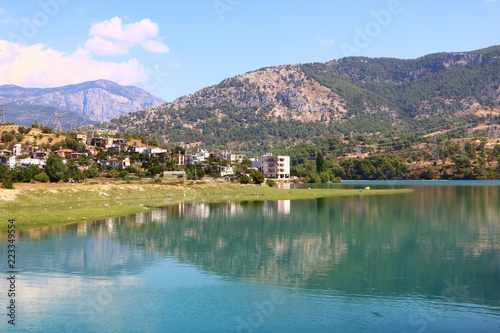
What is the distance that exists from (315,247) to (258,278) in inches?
422

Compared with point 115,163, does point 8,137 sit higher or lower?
higher

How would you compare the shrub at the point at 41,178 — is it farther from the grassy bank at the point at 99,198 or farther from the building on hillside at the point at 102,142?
the building on hillside at the point at 102,142

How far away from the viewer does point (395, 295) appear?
24.2 metres

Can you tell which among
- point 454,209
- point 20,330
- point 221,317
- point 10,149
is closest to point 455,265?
point 221,317

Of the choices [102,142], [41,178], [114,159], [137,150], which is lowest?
[41,178]

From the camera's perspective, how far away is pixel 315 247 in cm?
3734

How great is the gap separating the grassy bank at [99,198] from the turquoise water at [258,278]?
6179 mm

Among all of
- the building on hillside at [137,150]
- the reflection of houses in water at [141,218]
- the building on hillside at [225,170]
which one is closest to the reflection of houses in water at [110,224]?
the reflection of houses in water at [141,218]

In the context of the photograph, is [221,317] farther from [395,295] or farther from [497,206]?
[497,206]

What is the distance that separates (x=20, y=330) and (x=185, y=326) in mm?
7207

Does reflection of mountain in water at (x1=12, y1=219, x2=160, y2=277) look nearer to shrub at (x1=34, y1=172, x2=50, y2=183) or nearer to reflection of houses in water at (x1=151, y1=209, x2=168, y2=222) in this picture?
reflection of houses in water at (x1=151, y1=209, x2=168, y2=222)

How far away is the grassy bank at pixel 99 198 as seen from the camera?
53.5 meters

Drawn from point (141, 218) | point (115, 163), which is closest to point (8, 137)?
point (115, 163)

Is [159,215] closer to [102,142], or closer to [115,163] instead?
[115,163]
